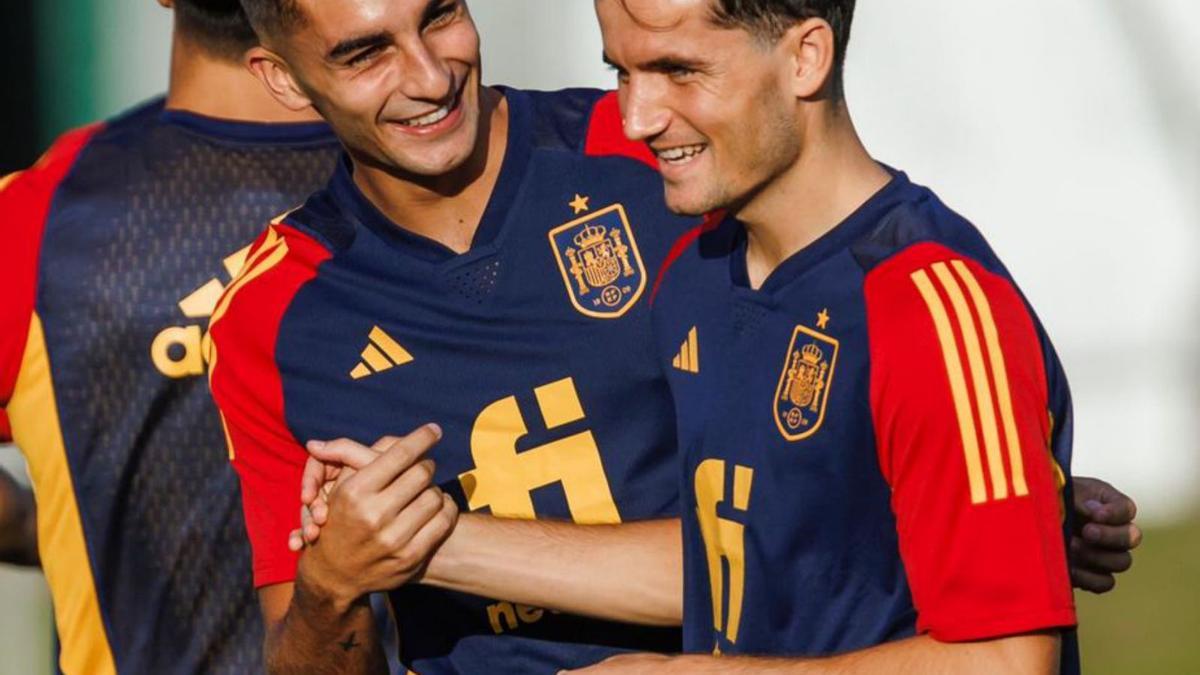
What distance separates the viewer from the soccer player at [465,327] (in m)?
4.09

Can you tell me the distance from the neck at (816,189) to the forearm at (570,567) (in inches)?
25.8

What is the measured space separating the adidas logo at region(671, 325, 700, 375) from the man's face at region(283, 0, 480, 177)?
54cm

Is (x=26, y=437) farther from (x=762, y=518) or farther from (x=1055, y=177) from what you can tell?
(x=1055, y=177)

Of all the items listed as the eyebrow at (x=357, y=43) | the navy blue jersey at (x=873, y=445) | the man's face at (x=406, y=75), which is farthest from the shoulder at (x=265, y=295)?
the navy blue jersey at (x=873, y=445)

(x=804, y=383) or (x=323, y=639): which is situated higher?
(x=804, y=383)

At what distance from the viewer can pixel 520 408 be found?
4.13m

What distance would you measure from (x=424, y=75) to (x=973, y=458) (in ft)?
4.39

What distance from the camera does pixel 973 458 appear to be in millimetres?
3057

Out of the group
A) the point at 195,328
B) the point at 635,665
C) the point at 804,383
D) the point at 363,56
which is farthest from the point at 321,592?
the point at 804,383

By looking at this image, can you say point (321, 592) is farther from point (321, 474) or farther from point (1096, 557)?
point (1096, 557)

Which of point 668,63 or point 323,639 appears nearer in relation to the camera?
point 668,63

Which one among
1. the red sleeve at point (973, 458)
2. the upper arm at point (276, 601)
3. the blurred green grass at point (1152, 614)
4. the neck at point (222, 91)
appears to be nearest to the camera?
the red sleeve at point (973, 458)

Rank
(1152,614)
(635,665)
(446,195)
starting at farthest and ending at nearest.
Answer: (1152,614) < (446,195) < (635,665)

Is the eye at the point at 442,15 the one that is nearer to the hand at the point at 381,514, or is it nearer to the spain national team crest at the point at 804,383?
the hand at the point at 381,514
